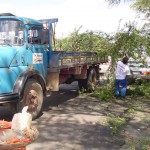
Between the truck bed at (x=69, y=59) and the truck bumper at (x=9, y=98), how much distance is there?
6.28 feet

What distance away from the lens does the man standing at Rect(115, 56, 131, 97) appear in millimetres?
10281

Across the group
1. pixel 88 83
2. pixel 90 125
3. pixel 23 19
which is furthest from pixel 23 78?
pixel 88 83

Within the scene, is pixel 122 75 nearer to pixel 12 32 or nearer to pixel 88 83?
pixel 88 83

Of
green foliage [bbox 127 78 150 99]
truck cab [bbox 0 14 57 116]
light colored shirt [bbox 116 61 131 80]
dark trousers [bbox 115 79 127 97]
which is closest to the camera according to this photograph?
truck cab [bbox 0 14 57 116]

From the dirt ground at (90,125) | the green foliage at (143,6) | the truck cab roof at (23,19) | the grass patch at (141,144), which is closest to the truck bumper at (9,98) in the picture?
the dirt ground at (90,125)

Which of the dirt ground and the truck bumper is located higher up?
the truck bumper

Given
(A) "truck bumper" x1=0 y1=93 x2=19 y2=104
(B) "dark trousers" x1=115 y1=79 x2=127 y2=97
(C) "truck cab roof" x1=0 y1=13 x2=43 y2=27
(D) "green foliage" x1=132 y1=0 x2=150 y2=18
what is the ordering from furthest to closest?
(D) "green foliage" x1=132 y1=0 x2=150 y2=18 → (B) "dark trousers" x1=115 y1=79 x2=127 y2=97 → (C) "truck cab roof" x1=0 y1=13 x2=43 y2=27 → (A) "truck bumper" x1=0 y1=93 x2=19 y2=104

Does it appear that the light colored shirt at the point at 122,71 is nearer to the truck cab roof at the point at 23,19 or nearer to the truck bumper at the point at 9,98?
the truck cab roof at the point at 23,19

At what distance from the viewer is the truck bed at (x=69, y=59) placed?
822 cm

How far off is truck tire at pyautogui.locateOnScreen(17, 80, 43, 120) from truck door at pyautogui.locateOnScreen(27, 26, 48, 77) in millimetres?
488

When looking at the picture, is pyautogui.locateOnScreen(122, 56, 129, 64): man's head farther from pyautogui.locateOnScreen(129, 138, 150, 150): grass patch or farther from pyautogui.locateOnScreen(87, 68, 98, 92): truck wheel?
pyautogui.locateOnScreen(129, 138, 150, 150): grass patch

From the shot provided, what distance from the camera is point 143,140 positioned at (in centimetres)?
569

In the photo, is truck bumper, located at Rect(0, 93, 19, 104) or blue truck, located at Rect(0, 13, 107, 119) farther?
blue truck, located at Rect(0, 13, 107, 119)

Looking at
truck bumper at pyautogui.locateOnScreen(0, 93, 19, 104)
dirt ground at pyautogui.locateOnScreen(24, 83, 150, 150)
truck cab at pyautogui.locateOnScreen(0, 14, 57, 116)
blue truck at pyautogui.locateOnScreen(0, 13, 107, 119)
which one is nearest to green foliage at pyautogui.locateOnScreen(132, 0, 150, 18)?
dirt ground at pyautogui.locateOnScreen(24, 83, 150, 150)
